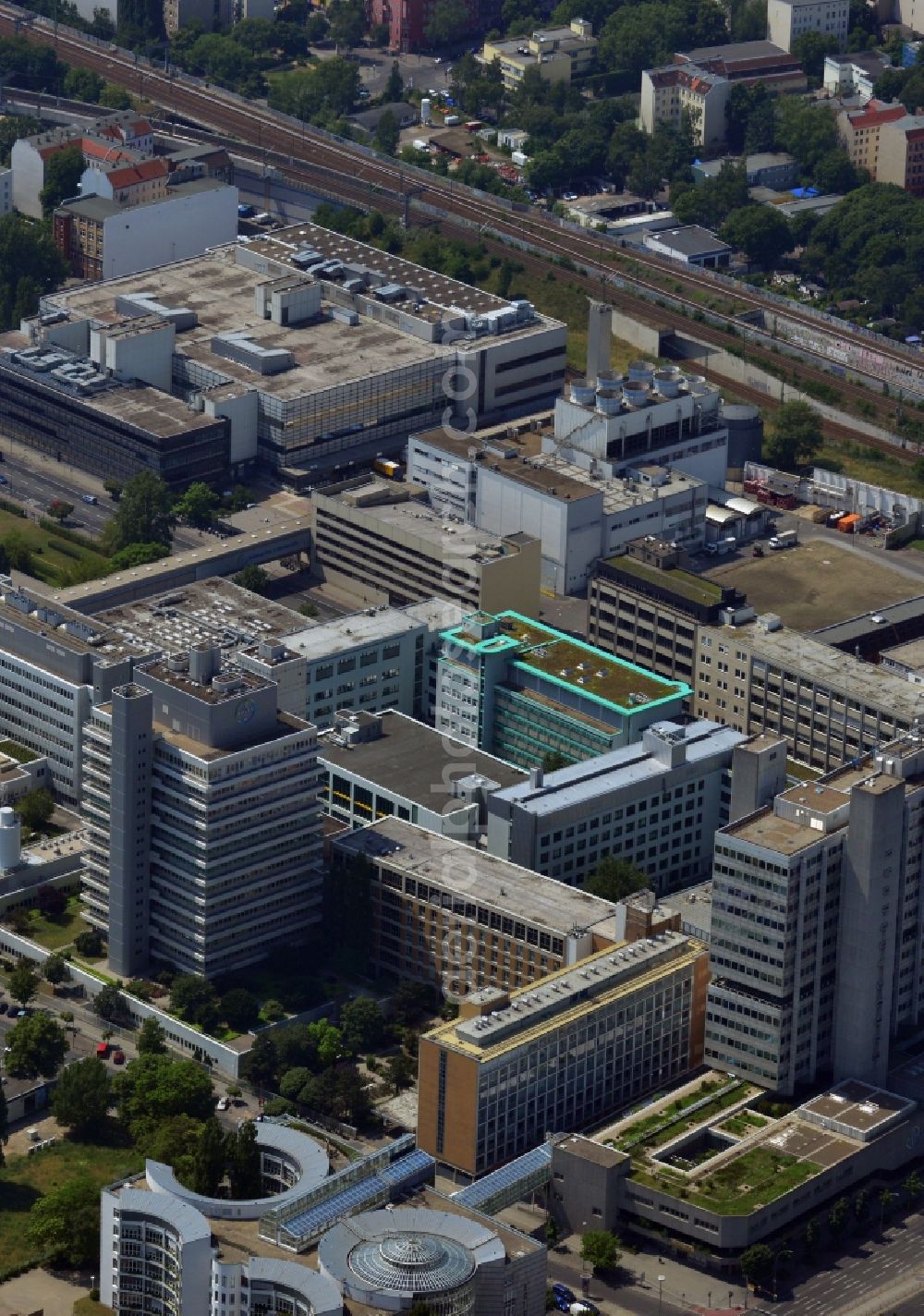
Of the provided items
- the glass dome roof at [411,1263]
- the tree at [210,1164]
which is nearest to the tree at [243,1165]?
the tree at [210,1164]

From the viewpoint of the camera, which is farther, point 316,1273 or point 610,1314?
point 610,1314

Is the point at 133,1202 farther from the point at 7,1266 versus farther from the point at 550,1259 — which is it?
the point at 550,1259

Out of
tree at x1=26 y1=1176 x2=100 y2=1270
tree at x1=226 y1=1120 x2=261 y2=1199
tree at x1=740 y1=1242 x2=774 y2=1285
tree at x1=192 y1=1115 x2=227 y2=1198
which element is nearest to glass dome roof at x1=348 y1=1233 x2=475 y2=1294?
tree at x1=226 y1=1120 x2=261 y2=1199

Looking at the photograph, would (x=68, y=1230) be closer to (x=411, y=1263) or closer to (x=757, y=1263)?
(x=411, y=1263)

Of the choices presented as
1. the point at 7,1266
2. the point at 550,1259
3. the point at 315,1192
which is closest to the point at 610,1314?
the point at 550,1259

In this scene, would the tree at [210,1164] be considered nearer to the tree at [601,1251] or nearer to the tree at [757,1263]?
the tree at [601,1251]

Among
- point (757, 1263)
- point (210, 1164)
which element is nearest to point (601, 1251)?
point (757, 1263)

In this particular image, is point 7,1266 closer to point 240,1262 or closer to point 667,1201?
point 240,1262
